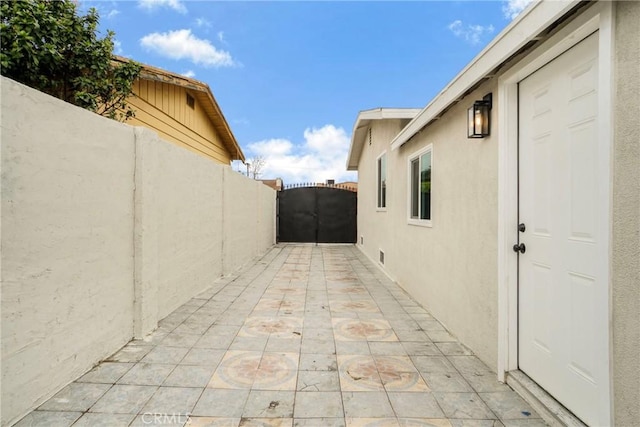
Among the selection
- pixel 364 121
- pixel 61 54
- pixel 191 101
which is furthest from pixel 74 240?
pixel 364 121

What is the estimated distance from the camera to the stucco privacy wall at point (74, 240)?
188 cm

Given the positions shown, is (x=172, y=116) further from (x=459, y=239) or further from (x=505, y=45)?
(x=505, y=45)

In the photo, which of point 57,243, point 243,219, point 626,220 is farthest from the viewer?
point 243,219

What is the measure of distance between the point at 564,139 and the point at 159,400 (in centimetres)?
320

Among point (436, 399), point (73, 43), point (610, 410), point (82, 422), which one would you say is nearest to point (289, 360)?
point (436, 399)

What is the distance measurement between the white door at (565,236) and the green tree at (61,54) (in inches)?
175

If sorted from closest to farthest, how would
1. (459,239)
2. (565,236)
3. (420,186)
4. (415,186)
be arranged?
1. (565,236)
2. (459,239)
3. (420,186)
4. (415,186)

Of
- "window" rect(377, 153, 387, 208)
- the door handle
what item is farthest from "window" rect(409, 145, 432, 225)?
"window" rect(377, 153, 387, 208)

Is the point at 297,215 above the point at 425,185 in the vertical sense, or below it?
below

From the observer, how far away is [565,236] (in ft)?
6.40

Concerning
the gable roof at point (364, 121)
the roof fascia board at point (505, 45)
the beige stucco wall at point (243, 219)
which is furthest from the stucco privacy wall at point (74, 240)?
the gable roof at point (364, 121)

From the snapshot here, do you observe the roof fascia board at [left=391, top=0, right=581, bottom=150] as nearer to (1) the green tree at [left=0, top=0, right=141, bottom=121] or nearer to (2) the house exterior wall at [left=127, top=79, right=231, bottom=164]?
(1) the green tree at [left=0, top=0, right=141, bottom=121]

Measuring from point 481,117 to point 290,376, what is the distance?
2735 mm

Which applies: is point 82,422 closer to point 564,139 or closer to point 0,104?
point 0,104
